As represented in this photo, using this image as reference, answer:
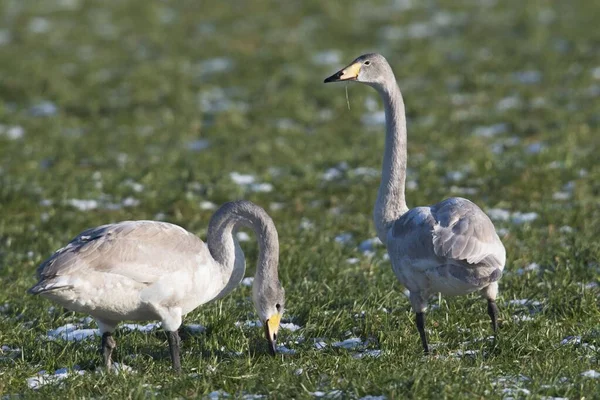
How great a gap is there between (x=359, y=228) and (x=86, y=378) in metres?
4.58

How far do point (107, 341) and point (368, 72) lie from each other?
8.42 feet

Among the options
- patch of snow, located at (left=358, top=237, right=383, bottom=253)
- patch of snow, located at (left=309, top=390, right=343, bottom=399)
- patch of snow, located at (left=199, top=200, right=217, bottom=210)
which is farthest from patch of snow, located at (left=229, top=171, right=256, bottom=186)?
patch of snow, located at (left=309, top=390, right=343, bottom=399)

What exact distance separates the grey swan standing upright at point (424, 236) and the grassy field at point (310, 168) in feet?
1.38

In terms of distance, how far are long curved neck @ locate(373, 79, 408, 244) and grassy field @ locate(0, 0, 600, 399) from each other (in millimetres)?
713

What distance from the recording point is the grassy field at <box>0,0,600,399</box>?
6.14 meters

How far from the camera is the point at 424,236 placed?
6332mm

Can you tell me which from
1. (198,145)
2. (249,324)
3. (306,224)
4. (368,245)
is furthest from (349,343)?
(198,145)

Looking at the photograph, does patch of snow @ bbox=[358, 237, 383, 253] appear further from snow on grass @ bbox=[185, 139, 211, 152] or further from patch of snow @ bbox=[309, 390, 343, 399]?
snow on grass @ bbox=[185, 139, 211, 152]

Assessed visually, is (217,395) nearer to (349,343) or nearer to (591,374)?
(349,343)

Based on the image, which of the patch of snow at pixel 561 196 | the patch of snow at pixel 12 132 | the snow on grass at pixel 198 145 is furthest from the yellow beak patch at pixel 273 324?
the patch of snow at pixel 12 132

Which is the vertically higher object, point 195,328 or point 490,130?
point 195,328

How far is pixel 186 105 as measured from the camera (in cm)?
1554

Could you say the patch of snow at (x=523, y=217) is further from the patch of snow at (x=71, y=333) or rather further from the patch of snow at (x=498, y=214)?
the patch of snow at (x=71, y=333)

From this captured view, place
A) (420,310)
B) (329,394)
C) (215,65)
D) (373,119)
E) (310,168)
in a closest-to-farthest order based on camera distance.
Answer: (329,394) < (420,310) < (310,168) < (373,119) < (215,65)
